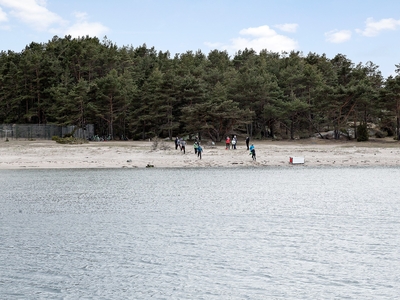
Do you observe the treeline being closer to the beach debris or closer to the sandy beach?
the sandy beach

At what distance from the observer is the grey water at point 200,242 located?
12227 mm

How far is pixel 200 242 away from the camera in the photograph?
16.8 m

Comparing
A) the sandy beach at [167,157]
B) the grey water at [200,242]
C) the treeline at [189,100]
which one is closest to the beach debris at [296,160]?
the sandy beach at [167,157]

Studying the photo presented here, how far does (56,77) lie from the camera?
9156 centimetres

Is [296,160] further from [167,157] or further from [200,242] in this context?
[200,242]

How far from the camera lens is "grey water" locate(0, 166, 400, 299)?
12.2 metres

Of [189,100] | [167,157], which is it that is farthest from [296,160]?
[189,100]

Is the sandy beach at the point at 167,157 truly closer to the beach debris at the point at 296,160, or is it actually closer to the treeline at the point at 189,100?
the beach debris at the point at 296,160

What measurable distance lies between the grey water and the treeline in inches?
1616

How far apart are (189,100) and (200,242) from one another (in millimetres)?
59954

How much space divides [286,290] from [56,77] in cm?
8621

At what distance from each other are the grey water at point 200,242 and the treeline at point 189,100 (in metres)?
41.0

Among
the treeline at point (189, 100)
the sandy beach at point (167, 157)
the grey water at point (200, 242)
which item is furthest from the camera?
the treeline at point (189, 100)

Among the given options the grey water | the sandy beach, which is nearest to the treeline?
the sandy beach
